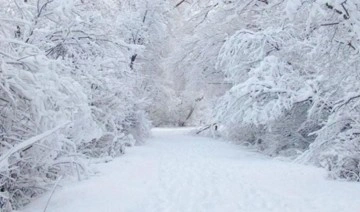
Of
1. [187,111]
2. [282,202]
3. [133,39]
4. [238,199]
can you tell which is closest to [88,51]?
[238,199]

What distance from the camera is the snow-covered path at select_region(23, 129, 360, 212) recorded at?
6.29m

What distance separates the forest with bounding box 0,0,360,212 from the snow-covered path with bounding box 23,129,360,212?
1.40 ft

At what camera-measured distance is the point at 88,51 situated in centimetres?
862

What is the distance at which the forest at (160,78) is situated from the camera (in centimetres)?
556

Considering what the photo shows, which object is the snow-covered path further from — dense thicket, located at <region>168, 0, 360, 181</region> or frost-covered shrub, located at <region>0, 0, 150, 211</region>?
dense thicket, located at <region>168, 0, 360, 181</region>

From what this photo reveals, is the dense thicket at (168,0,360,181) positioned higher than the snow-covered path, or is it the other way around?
the dense thicket at (168,0,360,181)

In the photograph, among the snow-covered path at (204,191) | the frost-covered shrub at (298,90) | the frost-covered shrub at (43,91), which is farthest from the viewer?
the frost-covered shrub at (298,90)

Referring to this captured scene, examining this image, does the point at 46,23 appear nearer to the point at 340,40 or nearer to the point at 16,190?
the point at 16,190

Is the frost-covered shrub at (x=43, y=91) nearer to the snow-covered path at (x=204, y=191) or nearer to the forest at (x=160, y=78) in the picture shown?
the forest at (x=160, y=78)

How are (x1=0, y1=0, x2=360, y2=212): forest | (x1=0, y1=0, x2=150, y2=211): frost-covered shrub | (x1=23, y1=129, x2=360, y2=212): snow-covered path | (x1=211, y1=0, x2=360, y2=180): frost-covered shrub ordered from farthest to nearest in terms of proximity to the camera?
(x1=211, y1=0, x2=360, y2=180): frost-covered shrub, (x1=23, y1=129, x2=360, y2=212): snow-covered path, (x1=0, y1=0, x2=360, y2=212): forest, (x1=0, y1=0, x2=150, y2=211): frost-covered shrub

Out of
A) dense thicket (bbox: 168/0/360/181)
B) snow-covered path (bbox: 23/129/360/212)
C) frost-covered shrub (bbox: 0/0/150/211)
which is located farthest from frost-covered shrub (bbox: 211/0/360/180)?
frost-covered shrub (bbox: 0/0/150/211)

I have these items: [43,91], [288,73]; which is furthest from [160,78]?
[43,91]

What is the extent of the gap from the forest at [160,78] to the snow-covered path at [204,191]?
16.8 inches

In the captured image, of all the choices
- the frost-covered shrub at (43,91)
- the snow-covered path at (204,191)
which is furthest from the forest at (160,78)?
the snow-covered path at (204,191)
